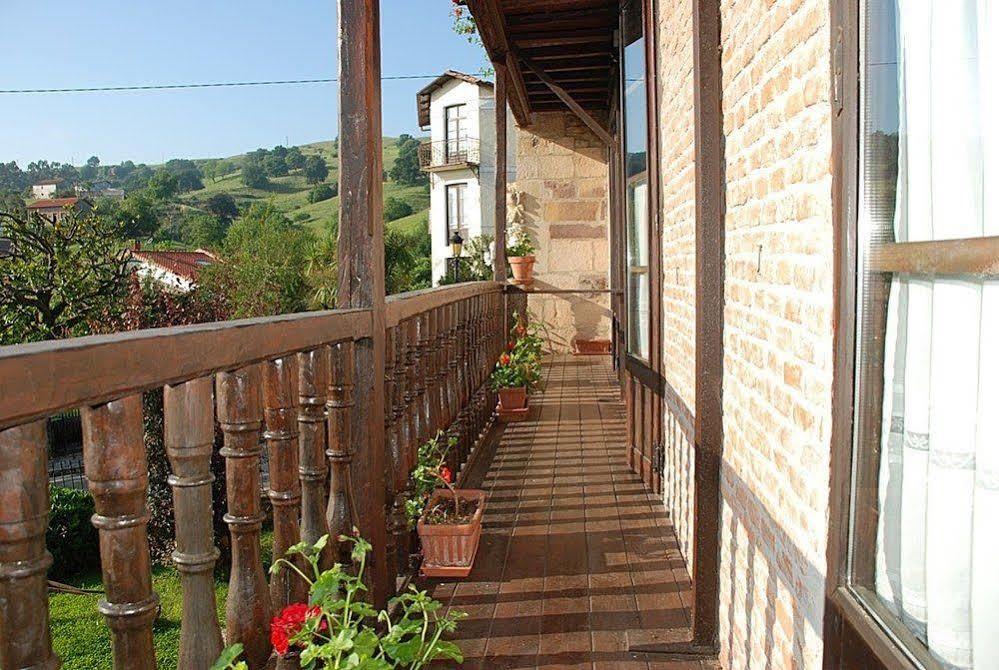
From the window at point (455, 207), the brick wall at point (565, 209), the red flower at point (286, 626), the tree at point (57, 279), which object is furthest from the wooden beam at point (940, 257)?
the window at point (455, 207)

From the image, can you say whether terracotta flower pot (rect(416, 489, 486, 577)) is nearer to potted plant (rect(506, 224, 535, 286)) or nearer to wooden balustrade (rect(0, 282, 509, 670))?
wooden balustrade (rect(0, 282, 509, 670))

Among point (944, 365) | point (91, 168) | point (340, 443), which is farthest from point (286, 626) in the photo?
point (91, 168)

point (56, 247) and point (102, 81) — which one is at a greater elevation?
point (102, 81)

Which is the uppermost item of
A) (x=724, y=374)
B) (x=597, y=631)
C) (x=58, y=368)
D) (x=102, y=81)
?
(x=102, y=81)

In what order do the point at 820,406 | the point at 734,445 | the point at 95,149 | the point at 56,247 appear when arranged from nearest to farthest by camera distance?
the point at 820,406, the point at 734,445, the point at 56,247, the point at 95,149

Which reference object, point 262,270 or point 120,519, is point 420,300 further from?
point 262,270

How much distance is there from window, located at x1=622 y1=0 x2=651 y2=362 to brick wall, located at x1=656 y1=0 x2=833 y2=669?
1898mm

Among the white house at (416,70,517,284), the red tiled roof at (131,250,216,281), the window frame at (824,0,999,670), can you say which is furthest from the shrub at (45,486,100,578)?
the white house at (416,70,517,284)

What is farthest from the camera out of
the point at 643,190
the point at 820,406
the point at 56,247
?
the point at 56,247

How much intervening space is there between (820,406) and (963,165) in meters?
0.65

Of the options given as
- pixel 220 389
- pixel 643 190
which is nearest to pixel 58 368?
pixel 220 389

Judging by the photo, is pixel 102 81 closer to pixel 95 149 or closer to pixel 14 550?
pixel 95 149

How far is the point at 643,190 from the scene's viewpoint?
14.8ft

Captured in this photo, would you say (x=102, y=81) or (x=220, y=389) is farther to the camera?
(x=102, y=81)
